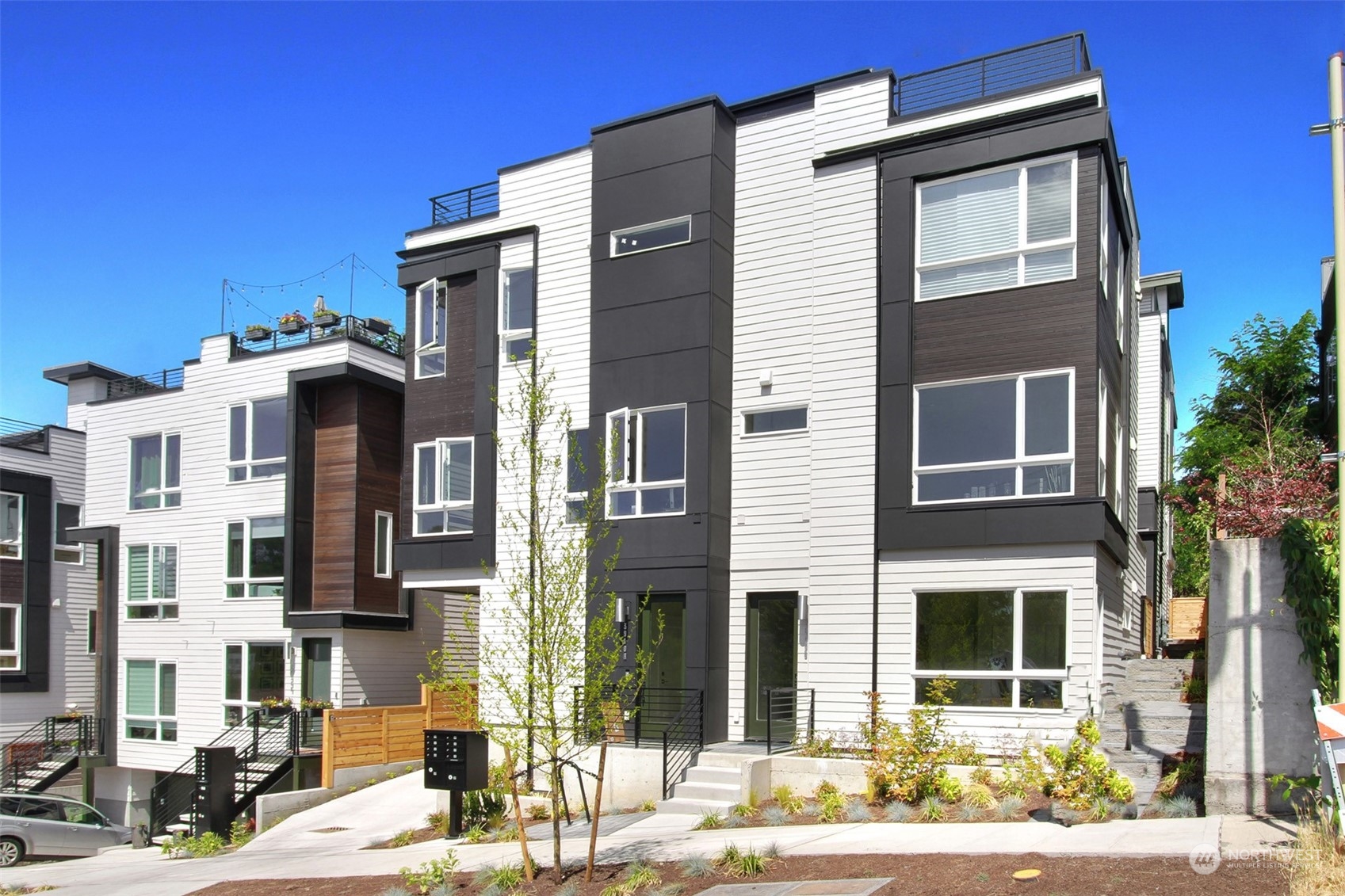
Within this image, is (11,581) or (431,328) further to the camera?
(11,581)

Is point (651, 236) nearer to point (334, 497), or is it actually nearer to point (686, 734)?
point (686, 734)

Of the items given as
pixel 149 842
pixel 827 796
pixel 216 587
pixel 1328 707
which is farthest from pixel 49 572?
Answer: pixel 1328 707

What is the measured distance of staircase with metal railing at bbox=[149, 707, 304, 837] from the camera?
1980cm

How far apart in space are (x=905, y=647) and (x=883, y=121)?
777 centimetres

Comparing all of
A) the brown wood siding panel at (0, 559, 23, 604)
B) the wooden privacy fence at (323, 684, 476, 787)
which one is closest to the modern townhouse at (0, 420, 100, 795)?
the brown wood siding panel at (0, 559, 23, 604)

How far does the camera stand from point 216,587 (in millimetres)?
25641

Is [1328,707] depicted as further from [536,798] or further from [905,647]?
[536,798]

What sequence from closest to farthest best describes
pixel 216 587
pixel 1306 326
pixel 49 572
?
pixel 216 587 → pixel 1306 326 → pixel 49 572

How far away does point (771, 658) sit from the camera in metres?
17.7

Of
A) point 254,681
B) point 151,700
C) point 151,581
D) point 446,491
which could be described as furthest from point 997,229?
point 151,700

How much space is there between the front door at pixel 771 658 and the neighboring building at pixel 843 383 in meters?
0.05

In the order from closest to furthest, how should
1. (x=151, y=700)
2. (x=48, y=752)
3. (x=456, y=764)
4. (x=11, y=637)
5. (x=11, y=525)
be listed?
1. (x=456, y=764)
2. (x=151, y=700)
3. (x=48, y=752)
4. (x=11, y=637)
5. (x=11, y=525)

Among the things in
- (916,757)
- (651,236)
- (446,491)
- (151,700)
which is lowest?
(151,700)

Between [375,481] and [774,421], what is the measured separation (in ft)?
34.3
